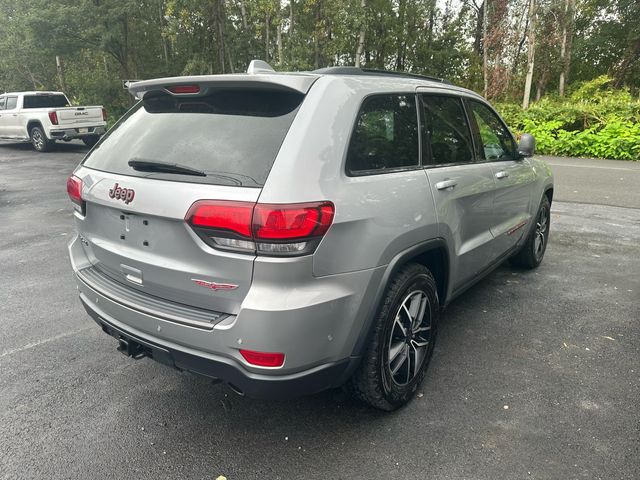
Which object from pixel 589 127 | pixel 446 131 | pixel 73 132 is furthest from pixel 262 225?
pixel 73 132

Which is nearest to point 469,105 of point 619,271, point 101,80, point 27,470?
point 619,271

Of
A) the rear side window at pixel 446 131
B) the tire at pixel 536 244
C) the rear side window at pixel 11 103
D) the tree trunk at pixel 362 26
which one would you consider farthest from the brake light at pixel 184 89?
the tree trunk at pixel 362 26

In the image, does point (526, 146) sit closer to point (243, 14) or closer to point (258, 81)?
point (258, 81)

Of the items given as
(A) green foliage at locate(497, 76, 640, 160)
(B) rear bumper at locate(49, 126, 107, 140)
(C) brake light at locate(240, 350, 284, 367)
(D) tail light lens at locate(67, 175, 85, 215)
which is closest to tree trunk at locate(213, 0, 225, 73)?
(B) rear bumper at locate(49, 126, 107, 140)

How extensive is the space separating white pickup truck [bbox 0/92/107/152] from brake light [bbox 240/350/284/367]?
1559 centimetres

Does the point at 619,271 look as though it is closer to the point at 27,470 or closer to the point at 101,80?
the point at 27,470

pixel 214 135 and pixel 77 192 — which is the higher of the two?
pixel 214 135

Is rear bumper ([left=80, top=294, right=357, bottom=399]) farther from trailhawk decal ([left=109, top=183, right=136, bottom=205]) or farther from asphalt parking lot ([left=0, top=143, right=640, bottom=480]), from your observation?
trailhawk decal ([left=109, top=183, right=136, bottom=205])

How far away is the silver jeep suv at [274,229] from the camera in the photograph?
1970 mm

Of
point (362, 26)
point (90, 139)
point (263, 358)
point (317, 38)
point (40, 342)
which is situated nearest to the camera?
point (263, 358)

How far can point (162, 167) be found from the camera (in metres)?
2.21

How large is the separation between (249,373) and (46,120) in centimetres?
1613

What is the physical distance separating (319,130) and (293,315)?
804 mm

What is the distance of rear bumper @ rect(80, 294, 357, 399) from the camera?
6.75ft
